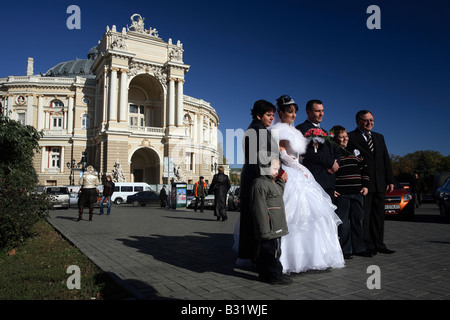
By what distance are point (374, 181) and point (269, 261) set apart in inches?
126

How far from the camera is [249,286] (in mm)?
3908

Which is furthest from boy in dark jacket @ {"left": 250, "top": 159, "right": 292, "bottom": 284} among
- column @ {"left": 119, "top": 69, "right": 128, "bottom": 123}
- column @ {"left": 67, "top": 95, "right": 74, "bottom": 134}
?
column @ {"left": 67, "top": 95, "right": 74, "bottom": 134}

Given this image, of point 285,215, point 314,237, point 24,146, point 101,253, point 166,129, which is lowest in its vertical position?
point 101,253

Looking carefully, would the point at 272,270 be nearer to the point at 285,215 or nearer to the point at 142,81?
the point at 285,215

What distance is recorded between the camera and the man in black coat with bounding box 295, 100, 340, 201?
5234mm

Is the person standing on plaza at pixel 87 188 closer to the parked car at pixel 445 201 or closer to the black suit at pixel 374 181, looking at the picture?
the black suit at pixel 374 181

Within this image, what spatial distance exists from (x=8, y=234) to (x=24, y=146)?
11.4 ft

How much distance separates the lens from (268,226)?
159 inches

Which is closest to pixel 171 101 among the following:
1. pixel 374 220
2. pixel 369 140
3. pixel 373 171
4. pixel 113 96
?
pixel 113 96

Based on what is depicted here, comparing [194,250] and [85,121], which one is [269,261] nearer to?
[194,250]

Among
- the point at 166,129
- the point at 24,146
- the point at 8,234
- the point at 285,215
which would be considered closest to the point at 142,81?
the point at 166,129

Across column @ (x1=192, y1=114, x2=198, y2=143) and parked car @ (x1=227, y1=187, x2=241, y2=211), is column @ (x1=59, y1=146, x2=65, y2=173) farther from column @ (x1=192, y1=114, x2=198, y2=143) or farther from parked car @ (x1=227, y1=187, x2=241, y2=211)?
parked car @ (x1=227, y1=187, x2=241, y2=211)

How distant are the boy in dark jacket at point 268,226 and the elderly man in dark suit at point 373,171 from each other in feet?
8.64

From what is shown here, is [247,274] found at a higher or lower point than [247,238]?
lower
